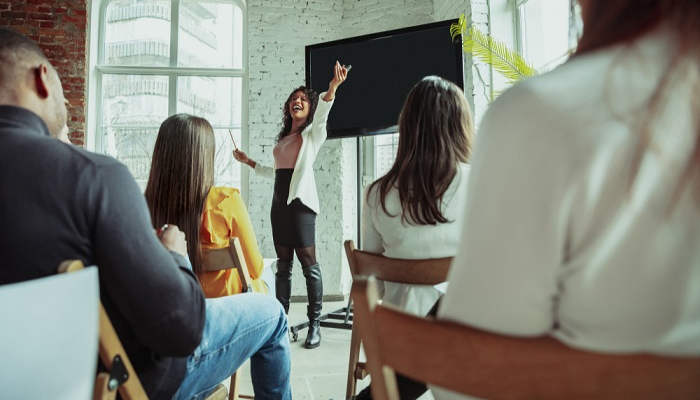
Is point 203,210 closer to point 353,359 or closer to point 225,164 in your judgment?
point 353,359

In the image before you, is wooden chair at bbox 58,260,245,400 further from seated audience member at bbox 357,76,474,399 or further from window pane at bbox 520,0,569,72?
window pane at bbox 520,0,569,72

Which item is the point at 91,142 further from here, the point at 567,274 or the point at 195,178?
the point at 567,274

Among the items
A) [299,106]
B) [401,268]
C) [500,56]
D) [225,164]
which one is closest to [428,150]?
[401,268]

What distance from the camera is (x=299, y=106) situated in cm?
332

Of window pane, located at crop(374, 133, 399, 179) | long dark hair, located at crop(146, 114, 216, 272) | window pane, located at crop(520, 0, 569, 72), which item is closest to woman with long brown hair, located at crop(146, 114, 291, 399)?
long dark hair, located at crop(146, 114, 216, 272)

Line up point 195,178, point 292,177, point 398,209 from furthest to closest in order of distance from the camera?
point 292,177 < point 195,178 < point 398,209

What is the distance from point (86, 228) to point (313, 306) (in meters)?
2.38

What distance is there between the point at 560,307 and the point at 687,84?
0.27 metres

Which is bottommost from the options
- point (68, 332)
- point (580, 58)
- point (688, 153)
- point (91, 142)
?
point (68, 332)

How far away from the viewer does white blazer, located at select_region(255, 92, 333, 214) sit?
121 inches

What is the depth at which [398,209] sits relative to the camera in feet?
4.78

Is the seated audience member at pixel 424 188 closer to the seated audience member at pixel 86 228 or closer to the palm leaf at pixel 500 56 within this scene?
the seated audience member at pixel 86 228

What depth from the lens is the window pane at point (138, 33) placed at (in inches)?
187

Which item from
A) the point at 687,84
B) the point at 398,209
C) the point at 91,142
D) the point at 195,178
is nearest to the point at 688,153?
the point at 687,84
